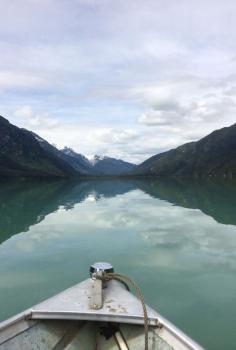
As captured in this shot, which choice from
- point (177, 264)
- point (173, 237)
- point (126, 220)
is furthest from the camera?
point (126, 220)

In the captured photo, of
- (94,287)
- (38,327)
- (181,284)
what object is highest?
(94,287)

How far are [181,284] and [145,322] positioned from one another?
10417 mm

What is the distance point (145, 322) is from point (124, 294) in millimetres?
1568

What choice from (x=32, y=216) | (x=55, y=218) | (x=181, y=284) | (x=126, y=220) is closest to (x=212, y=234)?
(x=126, y=220)

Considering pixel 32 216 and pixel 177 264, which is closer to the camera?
pixel 177 264

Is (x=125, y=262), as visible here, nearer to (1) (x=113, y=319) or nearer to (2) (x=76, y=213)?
(1) (x=113, y=319)

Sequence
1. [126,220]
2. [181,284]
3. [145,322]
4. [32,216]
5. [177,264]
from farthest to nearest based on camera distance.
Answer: [32,216]
[126,220]
[177,264]
[181,284]
[145,322]

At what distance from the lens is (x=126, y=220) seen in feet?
129

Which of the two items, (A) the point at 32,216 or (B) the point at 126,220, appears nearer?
(B) the point at 126,220

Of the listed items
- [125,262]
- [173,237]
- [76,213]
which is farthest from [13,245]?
[76,213]

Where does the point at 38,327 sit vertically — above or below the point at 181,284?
above

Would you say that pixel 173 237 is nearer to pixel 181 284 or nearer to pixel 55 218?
pixel 181 284

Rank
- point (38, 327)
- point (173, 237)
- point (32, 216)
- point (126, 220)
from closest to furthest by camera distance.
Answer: point (38, 327)
point (173, 237)
point (126, 220)
point (32, 216)

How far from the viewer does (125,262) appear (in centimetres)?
Answer: 2216
